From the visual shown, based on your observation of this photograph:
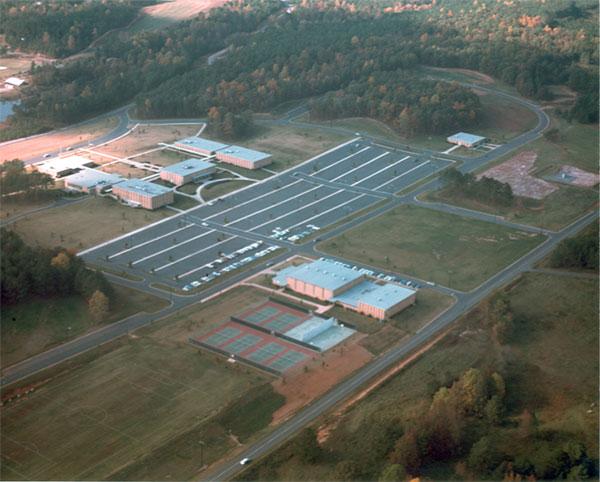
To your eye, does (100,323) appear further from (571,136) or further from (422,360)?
(571,136)

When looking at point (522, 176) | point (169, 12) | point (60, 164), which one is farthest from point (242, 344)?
point (169, 12)

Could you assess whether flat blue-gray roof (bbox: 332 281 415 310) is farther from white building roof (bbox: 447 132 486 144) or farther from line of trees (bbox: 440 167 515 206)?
white building roof (bbox: 447 132 486 144)

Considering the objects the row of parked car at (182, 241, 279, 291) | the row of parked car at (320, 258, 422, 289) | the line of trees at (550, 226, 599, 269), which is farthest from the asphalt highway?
the row of parked car at (320, 258, 422, 289)

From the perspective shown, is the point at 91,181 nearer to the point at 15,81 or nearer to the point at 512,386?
the point at 15,81

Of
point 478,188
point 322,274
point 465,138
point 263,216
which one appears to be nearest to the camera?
point 322,274

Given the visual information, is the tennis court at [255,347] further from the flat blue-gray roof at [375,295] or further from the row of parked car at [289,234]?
the row of parked car at [289,234]

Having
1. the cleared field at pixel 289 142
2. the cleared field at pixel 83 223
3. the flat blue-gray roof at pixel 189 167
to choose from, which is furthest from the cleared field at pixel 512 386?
the flat blue-gray roof at pixel 189 167

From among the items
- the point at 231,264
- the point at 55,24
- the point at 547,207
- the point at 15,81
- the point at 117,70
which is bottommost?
the point at 547,207
